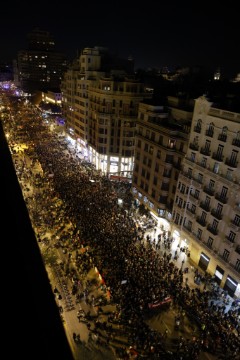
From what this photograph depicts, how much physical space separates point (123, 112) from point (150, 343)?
4984 centimetres


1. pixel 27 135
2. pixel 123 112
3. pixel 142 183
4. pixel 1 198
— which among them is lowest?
pixel 27 135

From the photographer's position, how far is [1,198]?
114ft

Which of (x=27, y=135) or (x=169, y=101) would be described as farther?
(x=27, y=135)

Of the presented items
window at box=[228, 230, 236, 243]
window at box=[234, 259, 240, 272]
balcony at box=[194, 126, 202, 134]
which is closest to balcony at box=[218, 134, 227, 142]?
balcony at box=[194, 126, 202, 134]

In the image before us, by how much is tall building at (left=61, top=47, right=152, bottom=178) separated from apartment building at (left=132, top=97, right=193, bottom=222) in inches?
567

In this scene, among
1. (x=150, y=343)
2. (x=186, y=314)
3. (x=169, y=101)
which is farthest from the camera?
(x=169, y=101)

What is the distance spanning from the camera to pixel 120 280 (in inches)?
1250

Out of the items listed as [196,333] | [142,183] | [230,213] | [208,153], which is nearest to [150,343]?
[196,333]

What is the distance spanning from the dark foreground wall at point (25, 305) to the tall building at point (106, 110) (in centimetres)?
4153

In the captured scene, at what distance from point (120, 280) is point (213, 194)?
51.5 feet

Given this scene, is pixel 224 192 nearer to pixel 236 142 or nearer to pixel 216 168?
pixel 216 168

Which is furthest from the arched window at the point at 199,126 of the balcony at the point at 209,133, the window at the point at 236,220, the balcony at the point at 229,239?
the balcony at the point at 229,239

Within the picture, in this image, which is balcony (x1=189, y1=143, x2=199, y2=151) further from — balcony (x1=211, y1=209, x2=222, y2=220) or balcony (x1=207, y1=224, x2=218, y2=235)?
balcony (x1=207, y1=224, x2=218, y2=235)

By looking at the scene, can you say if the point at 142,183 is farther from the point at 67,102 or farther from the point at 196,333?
the point at 67,102
